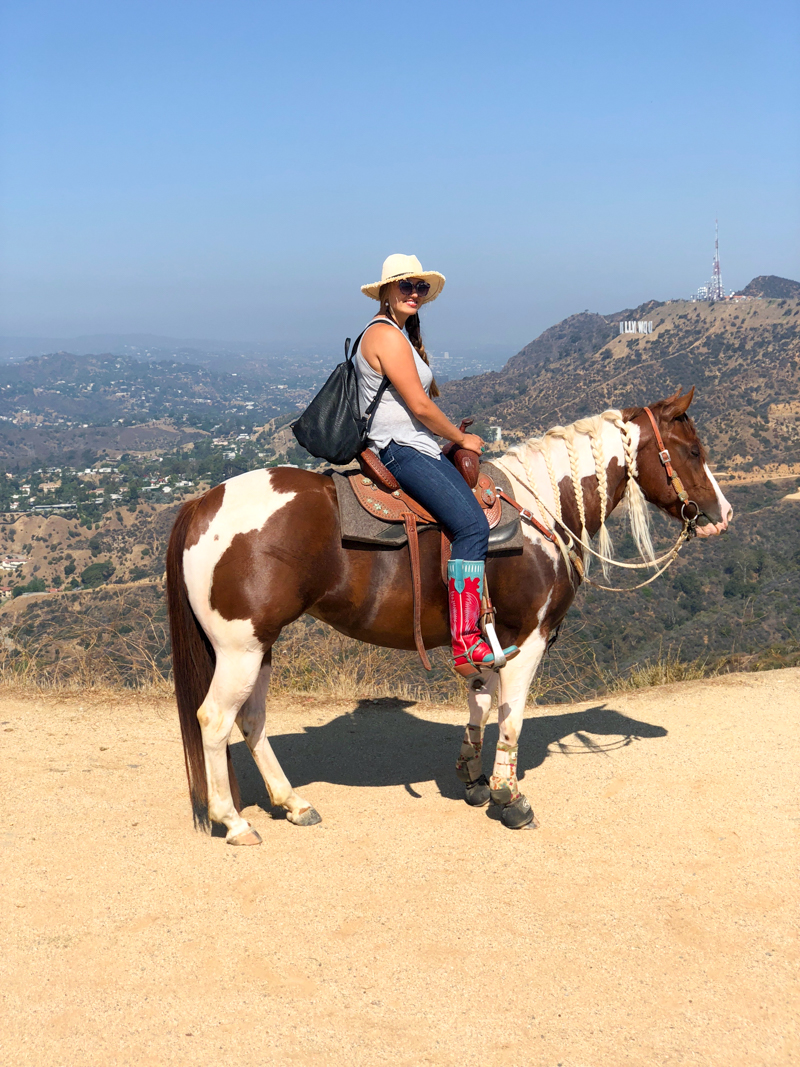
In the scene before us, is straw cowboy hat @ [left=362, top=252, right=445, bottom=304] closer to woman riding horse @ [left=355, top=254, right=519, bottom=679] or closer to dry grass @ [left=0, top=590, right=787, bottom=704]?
woman riding horse @ [left=355, top=254, right=519, bottom=679]

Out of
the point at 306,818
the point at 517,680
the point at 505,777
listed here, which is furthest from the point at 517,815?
the point at 306,818

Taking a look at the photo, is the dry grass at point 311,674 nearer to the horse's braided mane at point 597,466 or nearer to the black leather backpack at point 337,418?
the horse's braided mane at point 597,466

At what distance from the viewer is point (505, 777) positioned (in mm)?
4629

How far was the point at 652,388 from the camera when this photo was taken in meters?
64.2

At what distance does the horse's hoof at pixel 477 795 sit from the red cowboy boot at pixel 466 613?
3.69 ft

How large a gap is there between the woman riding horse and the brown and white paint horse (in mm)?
209

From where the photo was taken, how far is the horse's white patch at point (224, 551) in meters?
4.08

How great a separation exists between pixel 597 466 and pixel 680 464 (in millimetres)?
526

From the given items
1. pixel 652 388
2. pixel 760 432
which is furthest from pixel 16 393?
pixel 760 432

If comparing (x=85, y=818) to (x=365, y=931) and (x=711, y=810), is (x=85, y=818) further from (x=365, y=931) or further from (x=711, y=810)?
(x=711, y=810)

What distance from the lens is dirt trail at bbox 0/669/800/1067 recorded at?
291 cm

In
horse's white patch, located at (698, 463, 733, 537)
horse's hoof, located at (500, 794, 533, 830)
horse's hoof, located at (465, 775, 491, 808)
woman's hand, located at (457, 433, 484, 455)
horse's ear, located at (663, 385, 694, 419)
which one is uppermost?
horse's ear, located at (663, 385, 694, 419)

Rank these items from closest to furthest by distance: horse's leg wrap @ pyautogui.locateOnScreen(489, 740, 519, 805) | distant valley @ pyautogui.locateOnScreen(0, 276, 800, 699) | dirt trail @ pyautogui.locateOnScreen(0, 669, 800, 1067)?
1. dirt trail @ pyautogui.locateOnScreen(0, 669, 800, 1067)
2. horse's leg wrap @ pyautogui.locateOnScreen(489, 740, 519, 805)
3. distant valley @ pyautogui.locateOnScreen(0, 276, 800, 699)

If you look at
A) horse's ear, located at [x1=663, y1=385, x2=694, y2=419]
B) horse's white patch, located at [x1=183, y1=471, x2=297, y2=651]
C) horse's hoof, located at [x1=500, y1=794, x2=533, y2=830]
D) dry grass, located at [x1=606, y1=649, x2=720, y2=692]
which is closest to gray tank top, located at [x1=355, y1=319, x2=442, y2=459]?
horse's white patch, located at [x1=183, y1=471, x2=297, y2=651]
